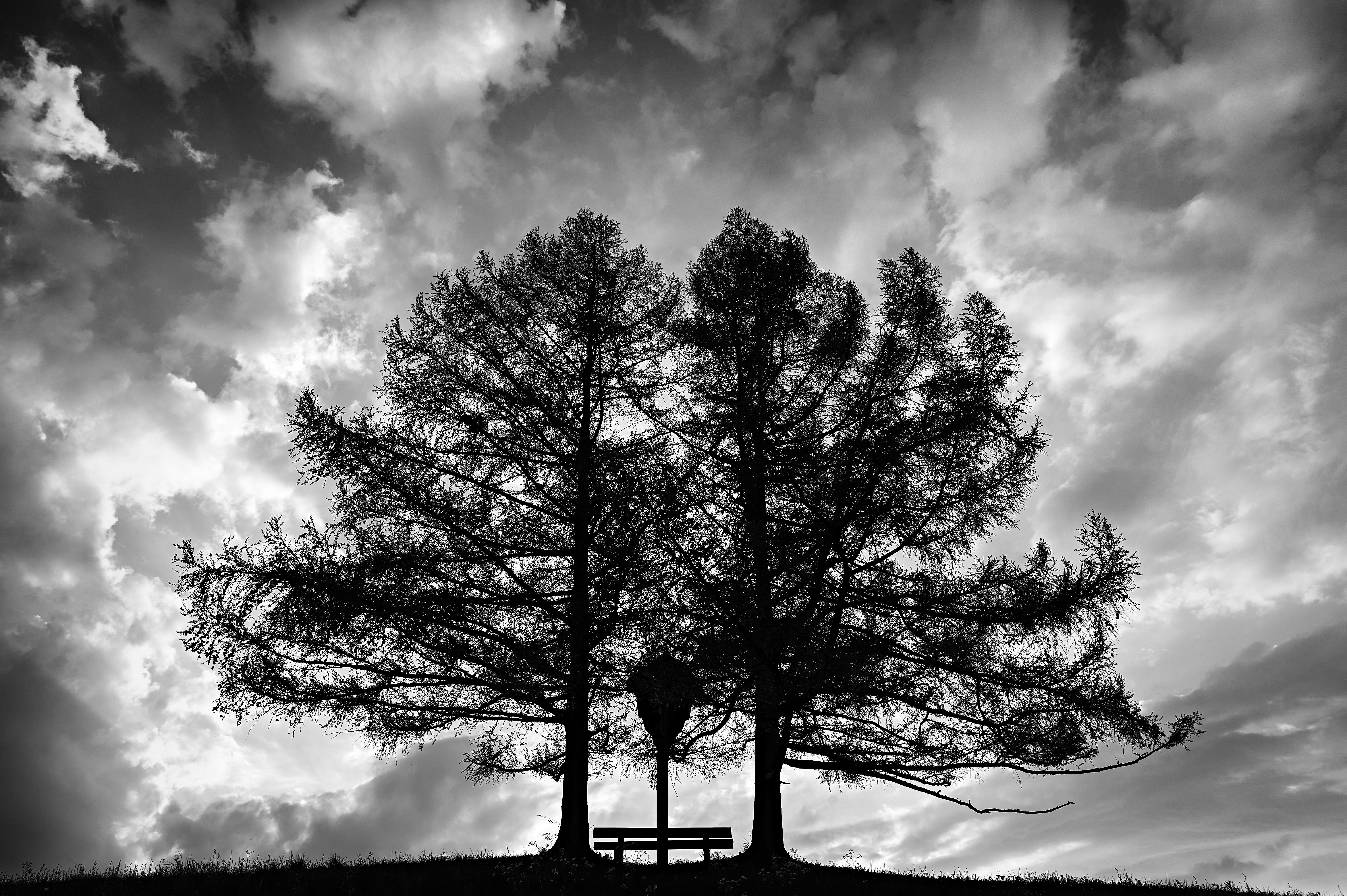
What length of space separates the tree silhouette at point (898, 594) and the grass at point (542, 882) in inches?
52.8

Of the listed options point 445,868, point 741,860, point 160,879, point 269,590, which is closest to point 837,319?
point 741,860

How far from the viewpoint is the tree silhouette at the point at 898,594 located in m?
9.25

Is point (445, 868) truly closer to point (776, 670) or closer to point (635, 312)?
point (776, 670)

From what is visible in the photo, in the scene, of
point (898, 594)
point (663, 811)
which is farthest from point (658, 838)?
point (898, 594)

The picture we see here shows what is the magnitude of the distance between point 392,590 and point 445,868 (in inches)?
154

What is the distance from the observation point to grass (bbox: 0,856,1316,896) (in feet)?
30.6

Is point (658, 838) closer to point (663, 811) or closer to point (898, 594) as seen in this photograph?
point (663, 811)

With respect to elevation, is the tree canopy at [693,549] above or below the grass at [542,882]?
above

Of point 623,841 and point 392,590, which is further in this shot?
point 623,841

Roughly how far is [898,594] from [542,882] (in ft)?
17.9

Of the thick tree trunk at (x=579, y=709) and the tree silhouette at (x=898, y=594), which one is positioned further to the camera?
the thick tree trunk at (x=579, y=709)

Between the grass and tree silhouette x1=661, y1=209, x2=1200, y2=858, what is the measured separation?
4.40ft

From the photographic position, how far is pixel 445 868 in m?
11.5

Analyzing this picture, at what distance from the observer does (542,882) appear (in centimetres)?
949
